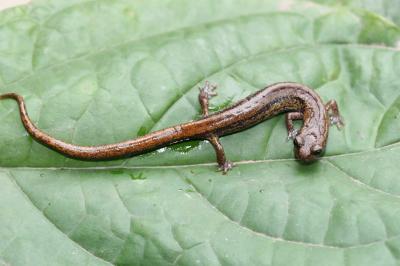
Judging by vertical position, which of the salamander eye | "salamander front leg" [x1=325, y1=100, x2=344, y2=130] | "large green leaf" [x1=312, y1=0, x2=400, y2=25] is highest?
"large green leaf" [x1=312, y1=0, x2=400, y2=25]

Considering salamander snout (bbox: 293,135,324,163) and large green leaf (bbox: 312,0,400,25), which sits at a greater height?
large green leaf (bbox: 312,0,400,25)

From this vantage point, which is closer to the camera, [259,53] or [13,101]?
[13,101]

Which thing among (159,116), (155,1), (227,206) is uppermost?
(155,1)

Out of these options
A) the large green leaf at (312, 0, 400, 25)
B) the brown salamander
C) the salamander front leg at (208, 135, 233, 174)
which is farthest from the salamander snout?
the large green leaf at (312, 0, 400, 25)

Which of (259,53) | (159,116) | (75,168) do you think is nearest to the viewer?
(75,168)

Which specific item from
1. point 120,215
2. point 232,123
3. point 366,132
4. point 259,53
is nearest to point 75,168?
point 120,215

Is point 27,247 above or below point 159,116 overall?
below

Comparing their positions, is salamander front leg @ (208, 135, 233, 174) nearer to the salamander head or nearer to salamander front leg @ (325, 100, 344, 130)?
the salamander head

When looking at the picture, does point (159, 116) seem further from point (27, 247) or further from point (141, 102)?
point (27, 247)
